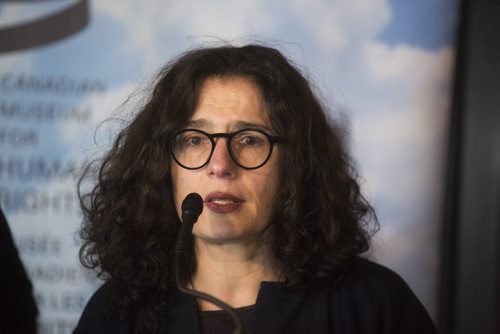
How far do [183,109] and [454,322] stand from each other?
1.00 meters

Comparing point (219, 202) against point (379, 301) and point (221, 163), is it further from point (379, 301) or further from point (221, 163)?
point (379, 301)

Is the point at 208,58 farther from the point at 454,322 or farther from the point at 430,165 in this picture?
the point at 454,322

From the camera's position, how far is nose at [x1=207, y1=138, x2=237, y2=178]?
135 cm

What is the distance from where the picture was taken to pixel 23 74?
1.90 m

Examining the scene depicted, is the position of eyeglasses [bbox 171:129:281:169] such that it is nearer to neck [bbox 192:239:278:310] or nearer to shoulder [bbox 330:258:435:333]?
neck [bbox 192:239:278:310]

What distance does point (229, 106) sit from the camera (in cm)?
143

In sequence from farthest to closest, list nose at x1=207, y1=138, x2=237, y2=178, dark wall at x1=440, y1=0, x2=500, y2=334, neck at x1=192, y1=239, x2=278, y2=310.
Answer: dark wall at x1=440, y1=0, x2=500, y2=334 → neck at x1=192, y1=239, x2=278, y2=310 → nose at x1=207, y1=138, x2=237, y2=178

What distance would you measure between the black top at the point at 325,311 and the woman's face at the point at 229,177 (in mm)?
167

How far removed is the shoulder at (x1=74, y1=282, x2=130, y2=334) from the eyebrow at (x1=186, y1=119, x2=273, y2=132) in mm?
468

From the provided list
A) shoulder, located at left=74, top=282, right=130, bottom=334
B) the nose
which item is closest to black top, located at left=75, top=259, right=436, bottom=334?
shoulder, located at left=74, top=282, right=130, bottom=334

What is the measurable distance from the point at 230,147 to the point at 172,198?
26 cm

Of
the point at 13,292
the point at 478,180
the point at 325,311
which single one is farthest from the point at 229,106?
the point at 13,292

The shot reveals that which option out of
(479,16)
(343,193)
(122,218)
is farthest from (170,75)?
(479,16)

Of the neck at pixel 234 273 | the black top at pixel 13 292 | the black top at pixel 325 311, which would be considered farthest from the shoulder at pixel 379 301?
the black top at pixel 13 292
